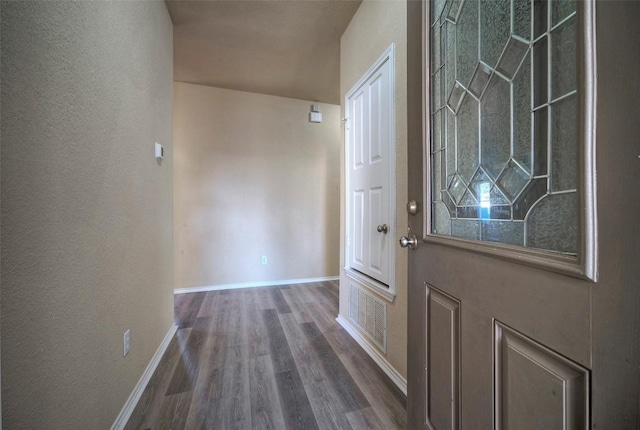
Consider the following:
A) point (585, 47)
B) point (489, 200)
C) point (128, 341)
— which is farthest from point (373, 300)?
point (585, 47)

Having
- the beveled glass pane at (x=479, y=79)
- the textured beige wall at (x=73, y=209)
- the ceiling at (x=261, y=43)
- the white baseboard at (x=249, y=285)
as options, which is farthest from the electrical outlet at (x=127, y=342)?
the ceiling at (x=261, y=43)

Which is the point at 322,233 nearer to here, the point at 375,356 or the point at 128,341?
the point at 375,356

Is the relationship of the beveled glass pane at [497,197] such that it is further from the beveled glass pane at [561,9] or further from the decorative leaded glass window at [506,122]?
the beveled glass pane at [561,9]

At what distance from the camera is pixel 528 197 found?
61 cm

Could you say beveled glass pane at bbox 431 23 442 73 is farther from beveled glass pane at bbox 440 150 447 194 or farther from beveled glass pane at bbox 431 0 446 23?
beveled glass pane at bbox 440 150 447 194

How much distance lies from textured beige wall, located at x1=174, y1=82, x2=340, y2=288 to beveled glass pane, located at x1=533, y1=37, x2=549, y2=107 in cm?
334

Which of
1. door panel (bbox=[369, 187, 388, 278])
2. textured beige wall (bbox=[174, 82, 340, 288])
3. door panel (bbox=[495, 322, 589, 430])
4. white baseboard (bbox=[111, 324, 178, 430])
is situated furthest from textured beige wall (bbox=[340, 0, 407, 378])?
textured beige wall (bbox=[174, 82, 340, 288])

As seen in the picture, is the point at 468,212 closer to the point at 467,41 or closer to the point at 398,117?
the point at 467,41

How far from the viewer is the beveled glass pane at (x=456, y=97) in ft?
2.72

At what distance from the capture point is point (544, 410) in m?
0.53

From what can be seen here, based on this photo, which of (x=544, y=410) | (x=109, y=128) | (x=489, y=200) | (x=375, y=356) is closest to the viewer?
(x=544, y=410)

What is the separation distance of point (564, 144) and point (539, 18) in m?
0.31

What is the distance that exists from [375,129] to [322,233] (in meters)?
2.34

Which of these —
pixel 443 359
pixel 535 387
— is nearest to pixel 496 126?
pixel 535 387
